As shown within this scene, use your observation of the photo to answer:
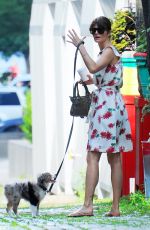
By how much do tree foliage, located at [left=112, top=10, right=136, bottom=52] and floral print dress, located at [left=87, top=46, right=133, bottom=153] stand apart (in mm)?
3441

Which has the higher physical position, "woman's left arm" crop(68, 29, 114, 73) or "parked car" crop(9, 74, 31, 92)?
"parked car" crop(9, 74, 31, 92)

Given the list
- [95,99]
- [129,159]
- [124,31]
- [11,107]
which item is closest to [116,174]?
[95,99]

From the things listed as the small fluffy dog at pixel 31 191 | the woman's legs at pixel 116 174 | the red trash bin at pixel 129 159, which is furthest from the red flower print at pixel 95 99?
the red trash bin at pixel 129 159

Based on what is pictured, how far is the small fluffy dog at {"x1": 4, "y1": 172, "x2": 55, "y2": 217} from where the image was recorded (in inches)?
442

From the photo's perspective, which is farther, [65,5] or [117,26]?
[65,5]


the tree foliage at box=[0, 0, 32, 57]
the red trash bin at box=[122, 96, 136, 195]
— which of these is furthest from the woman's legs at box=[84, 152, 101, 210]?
the tree foliage at box=[0, 0, 32, 57]

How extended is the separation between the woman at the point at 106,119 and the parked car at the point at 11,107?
3566 centimetres

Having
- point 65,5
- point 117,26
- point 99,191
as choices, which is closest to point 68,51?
point 65,5

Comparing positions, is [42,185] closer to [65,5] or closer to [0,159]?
[65,5]

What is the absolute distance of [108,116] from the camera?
10594 mm

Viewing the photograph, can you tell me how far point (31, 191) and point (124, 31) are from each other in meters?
3.74

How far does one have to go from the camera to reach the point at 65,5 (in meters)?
20.3

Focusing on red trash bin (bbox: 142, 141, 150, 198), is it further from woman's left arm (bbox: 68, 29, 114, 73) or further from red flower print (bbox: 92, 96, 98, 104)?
woman's left arm (bbox: 68, 29, 114, 73)

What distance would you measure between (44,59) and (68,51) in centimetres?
202
